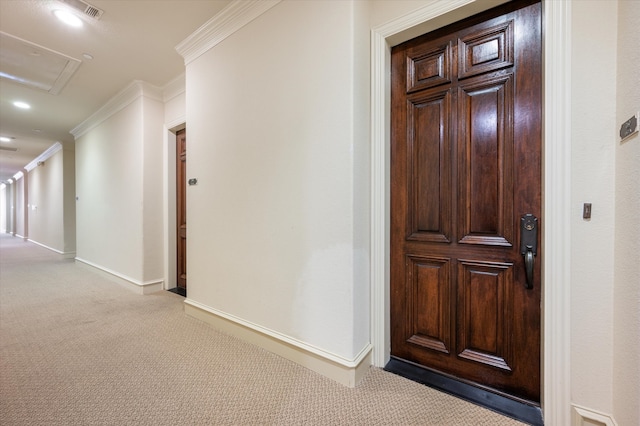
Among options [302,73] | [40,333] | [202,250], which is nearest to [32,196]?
[40,333]

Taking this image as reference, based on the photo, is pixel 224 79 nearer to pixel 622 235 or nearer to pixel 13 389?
pixel 13 389

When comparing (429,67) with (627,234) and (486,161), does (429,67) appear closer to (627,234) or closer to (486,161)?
(486,161)

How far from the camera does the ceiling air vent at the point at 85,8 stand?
6.43 feet

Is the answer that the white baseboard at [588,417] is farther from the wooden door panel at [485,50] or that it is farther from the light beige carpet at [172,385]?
the wooden door panel at [485,50]

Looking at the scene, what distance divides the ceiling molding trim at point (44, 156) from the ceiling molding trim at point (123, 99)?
8.13 feet

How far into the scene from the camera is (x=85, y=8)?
203 centimetres

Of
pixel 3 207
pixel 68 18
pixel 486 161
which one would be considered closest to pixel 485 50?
pixel 486 161

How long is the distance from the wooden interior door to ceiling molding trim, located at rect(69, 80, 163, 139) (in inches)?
23.5

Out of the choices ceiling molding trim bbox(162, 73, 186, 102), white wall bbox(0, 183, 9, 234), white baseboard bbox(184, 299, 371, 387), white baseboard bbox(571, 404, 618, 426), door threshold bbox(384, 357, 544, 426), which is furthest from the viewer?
white wall bbox(0, 183, 9, 234)

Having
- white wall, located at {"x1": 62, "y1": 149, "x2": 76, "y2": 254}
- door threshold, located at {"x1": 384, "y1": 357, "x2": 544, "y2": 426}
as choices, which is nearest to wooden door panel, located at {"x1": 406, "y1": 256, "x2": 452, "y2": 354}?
door threshold, located at {"x1": 384, "y1": 357, "x2": 544, "y2": 426}

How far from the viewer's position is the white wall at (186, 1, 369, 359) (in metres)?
1.54

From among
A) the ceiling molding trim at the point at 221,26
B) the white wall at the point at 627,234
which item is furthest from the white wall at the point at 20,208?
the white wall at the point at 627,234

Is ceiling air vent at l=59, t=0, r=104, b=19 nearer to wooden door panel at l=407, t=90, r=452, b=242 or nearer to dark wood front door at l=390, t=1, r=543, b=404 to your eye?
dark wood front door at l=390, t=1, r=543, b=404

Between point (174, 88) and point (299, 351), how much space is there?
346 centimetres
